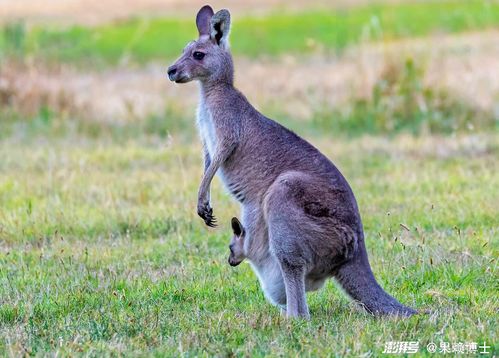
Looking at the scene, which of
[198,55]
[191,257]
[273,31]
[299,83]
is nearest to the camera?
[198,55]

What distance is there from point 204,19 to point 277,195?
173 cm

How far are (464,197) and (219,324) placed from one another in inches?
160

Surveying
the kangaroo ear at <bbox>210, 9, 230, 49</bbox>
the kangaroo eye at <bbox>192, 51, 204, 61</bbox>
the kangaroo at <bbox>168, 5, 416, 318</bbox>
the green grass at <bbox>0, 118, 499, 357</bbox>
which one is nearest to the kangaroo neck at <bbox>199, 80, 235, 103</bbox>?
the kangaroo at <bbox>168, 5, 416, 318</bbox>

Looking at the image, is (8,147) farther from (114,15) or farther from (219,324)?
(114,15)

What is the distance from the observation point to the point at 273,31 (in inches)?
1211

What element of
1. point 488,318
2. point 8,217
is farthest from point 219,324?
point 8,217

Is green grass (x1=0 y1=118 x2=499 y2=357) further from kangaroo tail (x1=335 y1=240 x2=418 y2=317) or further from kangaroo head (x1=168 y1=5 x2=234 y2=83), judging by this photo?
kangaroo head (x1=168 y1=5 x2=234 y2=83)

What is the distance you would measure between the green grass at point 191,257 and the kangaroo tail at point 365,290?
4.0 inches

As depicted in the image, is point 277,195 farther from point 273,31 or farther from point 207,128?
point 273,31

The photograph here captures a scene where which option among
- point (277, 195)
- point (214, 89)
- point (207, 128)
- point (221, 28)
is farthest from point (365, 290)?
point (221, 28)

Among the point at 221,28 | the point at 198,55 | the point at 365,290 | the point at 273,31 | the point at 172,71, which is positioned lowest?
the point at 365,290

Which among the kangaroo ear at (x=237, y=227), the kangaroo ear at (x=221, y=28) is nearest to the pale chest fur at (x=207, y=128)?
the kangaroo ear at (x=221, y=28)

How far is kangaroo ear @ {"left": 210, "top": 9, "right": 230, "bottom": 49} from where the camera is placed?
20.9 feet

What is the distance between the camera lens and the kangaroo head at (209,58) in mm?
6312
